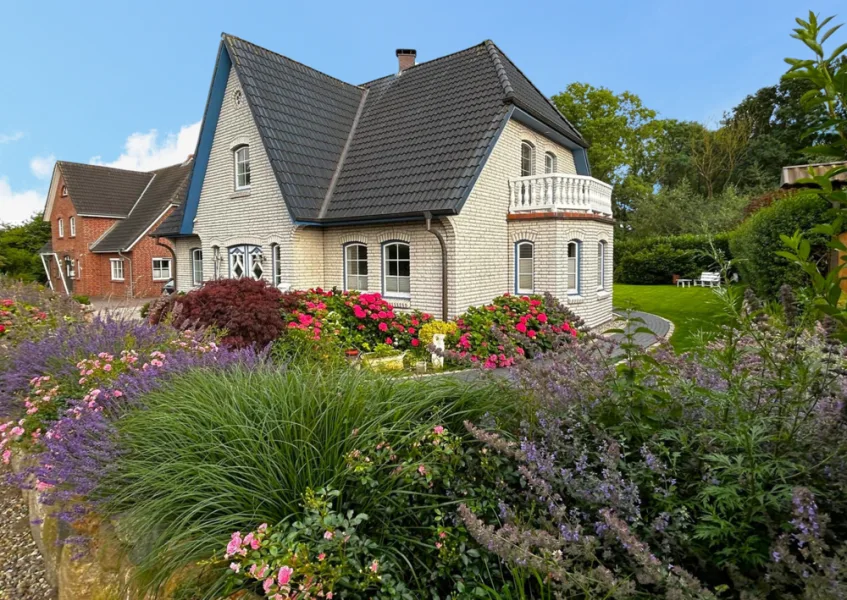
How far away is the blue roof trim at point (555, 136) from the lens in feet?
43.1

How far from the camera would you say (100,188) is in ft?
107

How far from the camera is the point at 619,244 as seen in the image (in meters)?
29.7

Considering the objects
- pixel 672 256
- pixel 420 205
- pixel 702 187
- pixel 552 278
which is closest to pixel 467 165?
pixel 420 205

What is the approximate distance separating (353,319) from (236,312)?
281 centimetres

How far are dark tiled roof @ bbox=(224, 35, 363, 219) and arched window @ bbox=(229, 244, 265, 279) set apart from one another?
2408mm

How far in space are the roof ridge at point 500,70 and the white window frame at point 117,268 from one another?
25413mm

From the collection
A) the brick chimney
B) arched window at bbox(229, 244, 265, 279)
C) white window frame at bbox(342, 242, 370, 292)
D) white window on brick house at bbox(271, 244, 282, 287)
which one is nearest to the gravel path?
white window frame at bbox(342, 242, 370, 292)

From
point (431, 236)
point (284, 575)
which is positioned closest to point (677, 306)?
point (431, 236)

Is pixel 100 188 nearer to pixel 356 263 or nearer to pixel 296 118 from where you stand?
pixel 296 118

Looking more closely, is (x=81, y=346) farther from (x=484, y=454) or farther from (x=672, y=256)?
(x=672, y=256)

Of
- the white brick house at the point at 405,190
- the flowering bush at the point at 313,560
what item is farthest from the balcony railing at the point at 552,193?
the flowering bush at the point at 313,560

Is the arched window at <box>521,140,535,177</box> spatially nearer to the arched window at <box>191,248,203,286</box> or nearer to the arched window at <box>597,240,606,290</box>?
the arched window at <box>597,240,606,290</box>

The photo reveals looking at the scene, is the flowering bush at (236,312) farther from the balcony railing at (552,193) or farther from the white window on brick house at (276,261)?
the balcony railing at (552,193)

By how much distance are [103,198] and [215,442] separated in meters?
36.1
